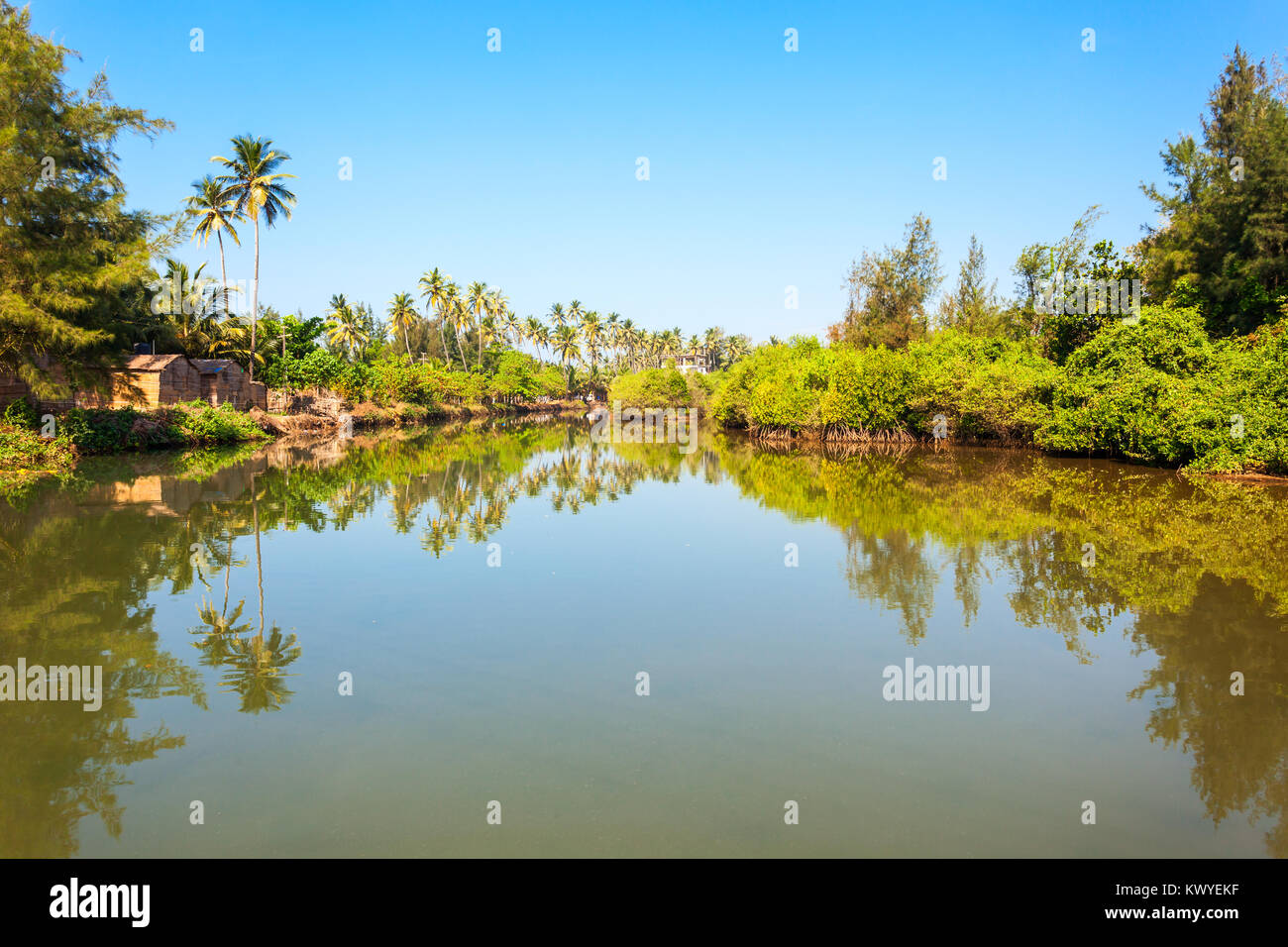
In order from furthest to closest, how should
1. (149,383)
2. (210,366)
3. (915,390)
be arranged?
(210,366) → (915,390) → (149,383)

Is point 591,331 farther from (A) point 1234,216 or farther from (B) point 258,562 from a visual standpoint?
(B) point 258,562

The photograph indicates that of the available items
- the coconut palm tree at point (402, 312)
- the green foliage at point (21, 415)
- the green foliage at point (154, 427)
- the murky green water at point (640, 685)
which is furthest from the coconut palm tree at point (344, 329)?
the murky green water at point (640, 685)

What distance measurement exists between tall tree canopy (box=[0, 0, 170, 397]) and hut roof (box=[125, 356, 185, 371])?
932 cm

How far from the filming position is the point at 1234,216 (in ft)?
94.8

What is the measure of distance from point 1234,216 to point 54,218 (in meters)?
41.4

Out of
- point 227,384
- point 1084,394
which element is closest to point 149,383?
point 227,384

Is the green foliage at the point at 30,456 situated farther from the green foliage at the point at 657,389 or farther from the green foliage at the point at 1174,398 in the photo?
the green foliage at the point at 657,389

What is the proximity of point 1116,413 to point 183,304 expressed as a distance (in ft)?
152

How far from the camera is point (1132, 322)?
2719cm

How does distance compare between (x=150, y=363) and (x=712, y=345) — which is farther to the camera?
(x=712, y=345)

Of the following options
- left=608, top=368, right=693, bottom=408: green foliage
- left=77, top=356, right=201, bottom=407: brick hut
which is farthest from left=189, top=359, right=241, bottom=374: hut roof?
left=608, top=368, right=693, bottom=408: green foliage

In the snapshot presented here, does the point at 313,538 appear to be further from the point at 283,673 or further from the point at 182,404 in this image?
the point at 182,404

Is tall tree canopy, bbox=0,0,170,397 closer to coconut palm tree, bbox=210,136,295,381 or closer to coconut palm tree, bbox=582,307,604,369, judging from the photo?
coconut palm tree, bbox=210,136,295,381
